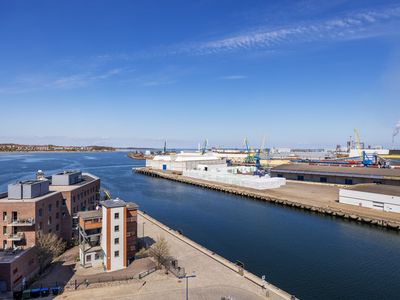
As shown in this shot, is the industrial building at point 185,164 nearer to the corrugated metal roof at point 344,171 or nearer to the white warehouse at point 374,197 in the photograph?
the corrugated metal roof at point 344,171

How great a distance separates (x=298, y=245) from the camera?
25188 mm

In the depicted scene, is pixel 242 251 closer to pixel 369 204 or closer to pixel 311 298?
pixel 311 298

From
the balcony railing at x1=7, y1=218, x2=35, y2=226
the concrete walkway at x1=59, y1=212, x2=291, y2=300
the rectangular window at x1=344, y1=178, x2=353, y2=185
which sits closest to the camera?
the concrete walkway at x1=59, y1=212, x2=291, y2=300

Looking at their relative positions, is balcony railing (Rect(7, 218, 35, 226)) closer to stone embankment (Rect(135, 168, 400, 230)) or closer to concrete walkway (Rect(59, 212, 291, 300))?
concrete walkway (Rect(59, 212, 291, 300))

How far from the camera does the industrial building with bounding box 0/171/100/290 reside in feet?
52.0

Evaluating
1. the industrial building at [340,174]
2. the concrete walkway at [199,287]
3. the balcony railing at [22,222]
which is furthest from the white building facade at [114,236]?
the industrial building at [340,174]

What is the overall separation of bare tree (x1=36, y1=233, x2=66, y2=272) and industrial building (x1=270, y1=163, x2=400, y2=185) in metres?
49.8

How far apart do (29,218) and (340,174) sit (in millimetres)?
51683

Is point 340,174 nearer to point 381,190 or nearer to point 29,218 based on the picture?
point 381,190

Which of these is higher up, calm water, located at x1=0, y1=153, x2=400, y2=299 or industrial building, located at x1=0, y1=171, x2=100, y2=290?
industrial building, located at x1=0, y1=171, x2=100, y2=290

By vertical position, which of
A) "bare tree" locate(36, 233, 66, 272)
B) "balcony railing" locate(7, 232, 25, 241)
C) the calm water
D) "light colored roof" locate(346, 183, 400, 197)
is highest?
"light colored roof" locate(346, 183, 400, 197)

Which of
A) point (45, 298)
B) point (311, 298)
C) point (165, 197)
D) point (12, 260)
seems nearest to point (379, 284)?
point (311, 298)

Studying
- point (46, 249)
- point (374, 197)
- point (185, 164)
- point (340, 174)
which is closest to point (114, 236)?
point (46, 249)

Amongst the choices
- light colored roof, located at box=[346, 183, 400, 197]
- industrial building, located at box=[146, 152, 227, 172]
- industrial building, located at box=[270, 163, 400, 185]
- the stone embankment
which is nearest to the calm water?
the stone embankment
